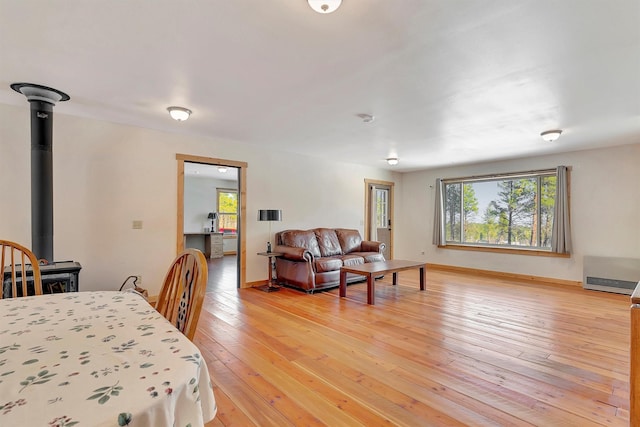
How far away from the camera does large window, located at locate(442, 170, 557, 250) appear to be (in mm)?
6074

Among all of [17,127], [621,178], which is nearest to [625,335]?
[621,178]

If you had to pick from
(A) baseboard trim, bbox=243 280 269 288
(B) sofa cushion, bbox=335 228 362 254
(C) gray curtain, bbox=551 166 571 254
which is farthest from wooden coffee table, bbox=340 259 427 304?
(C) gray curtain, bbox=551 166 571 254

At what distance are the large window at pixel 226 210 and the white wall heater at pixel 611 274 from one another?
28.2 ft

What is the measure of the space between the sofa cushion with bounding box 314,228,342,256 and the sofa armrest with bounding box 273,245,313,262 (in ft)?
2.68

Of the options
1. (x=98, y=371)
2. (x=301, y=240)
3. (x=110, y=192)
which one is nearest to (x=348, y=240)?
(x=301, y=240)

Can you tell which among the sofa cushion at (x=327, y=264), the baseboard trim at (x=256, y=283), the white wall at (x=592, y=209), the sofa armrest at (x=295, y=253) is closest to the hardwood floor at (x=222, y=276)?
the baseboard trim at (x=256, y=283)

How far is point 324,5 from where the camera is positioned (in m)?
1.77

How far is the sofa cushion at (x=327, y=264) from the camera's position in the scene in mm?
5051

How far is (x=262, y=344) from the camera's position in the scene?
2.95m

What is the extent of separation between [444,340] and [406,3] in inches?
111

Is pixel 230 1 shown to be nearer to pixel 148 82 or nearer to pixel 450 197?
pixel 148 82

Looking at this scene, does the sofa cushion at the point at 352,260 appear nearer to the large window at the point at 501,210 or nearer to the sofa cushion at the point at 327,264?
the sofa cushion at the point at 327,264

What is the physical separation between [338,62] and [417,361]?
A: 8.27 feet

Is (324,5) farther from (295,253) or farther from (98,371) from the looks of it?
(295,253)
